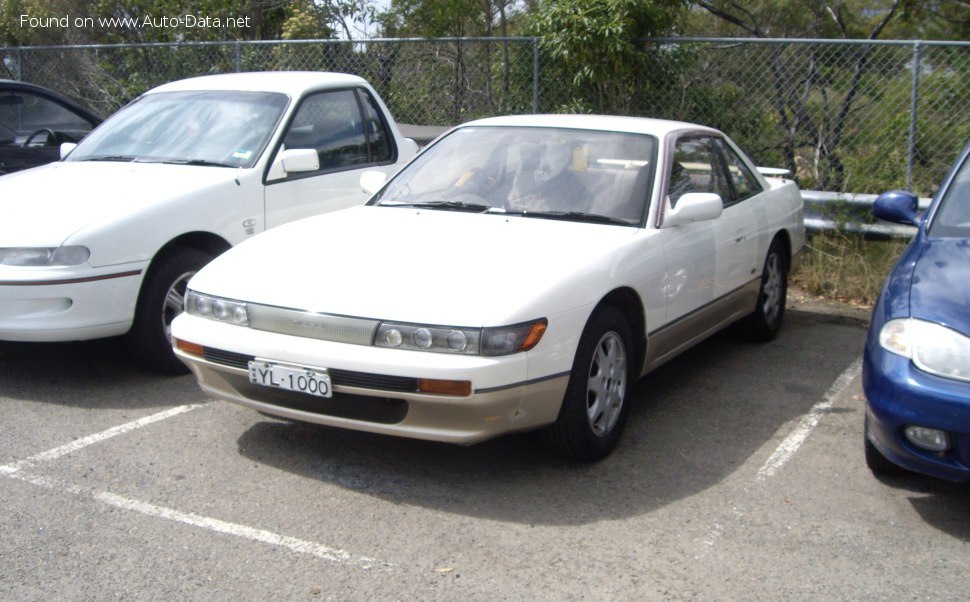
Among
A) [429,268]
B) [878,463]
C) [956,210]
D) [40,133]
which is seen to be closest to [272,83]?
[40,133]

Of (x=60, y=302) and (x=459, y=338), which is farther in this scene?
(x=60, y=302)

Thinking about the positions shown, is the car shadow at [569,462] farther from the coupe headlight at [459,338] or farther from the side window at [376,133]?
the side window at [376,133]

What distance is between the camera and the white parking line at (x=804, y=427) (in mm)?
4691

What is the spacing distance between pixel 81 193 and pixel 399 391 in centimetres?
285

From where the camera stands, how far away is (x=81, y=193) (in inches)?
231

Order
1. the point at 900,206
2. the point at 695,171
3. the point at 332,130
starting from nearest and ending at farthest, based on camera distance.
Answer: the point at 900,206 → the point at 695,171 → the point at 332,130

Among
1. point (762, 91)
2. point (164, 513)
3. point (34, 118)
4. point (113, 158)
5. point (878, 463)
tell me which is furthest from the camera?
point (762, 91)

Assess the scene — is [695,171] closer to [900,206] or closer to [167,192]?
[900,206]

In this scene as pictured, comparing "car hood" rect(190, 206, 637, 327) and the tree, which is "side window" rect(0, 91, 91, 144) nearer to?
"car hood" rect(190, 206, 637, 327)

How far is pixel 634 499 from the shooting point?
429cm

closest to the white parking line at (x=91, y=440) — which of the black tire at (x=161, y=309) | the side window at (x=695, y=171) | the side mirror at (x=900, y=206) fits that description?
the black tire at (x=161, y=309)

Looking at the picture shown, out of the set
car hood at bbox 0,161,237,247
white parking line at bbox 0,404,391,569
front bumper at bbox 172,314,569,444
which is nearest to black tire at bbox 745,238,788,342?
Result: front bumper at bbox 172,314,569,444

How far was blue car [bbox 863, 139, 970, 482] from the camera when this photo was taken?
12.4ft

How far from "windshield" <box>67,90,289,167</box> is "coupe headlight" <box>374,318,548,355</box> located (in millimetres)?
2764
